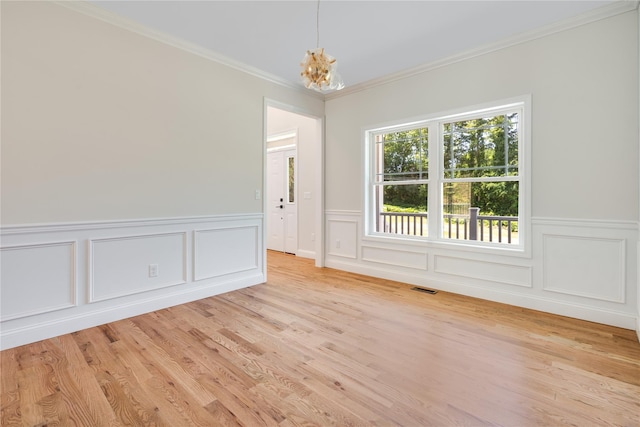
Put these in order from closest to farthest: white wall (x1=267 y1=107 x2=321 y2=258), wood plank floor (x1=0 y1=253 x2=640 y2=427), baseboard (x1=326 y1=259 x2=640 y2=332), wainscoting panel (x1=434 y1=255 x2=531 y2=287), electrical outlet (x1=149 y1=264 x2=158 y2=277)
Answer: wood plank floor (x1=0 y1=253 x2=640 y2=427) → baseboard (x1=326 y1=259 x2=640 y2=332) → electrical outlet (x1=149 y1=264 x2=158 y2=277) → wainscoting panel (x1=434 y1=255 x2=531 y2=287) → white wall (x1=267 y1=107 x2=321 y2=258)

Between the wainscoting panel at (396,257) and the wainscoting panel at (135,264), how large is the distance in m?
2.38

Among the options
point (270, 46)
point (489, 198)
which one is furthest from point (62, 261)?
point (489, 198)

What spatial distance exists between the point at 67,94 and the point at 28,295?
5.25ft

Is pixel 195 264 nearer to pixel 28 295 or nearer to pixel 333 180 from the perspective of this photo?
pixel 28 295

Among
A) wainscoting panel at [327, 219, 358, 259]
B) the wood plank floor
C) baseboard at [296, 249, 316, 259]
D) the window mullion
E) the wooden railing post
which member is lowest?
the wood plank floor

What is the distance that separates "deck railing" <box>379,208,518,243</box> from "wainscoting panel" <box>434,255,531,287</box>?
0.28 m

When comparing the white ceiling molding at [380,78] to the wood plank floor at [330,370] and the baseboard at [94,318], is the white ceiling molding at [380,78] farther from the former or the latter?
the wood plank floor at [330,370]


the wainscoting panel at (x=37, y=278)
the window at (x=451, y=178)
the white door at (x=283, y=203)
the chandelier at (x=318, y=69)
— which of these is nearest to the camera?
the chandelier at (x=318, y=69)

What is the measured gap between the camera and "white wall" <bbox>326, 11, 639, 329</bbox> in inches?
105

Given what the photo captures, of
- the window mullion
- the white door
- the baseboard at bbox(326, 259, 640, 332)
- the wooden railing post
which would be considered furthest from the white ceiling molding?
the baseboard at bbox(326, 259, 640, 332)

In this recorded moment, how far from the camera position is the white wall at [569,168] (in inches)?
105

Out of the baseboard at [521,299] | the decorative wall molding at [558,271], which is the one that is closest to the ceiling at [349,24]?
the decorative wall molding at [558,271]

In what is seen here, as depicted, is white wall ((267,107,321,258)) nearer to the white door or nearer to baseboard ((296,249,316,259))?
baseboard ((296,249,316,259))

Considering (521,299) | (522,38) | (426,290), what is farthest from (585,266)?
(522,38)
